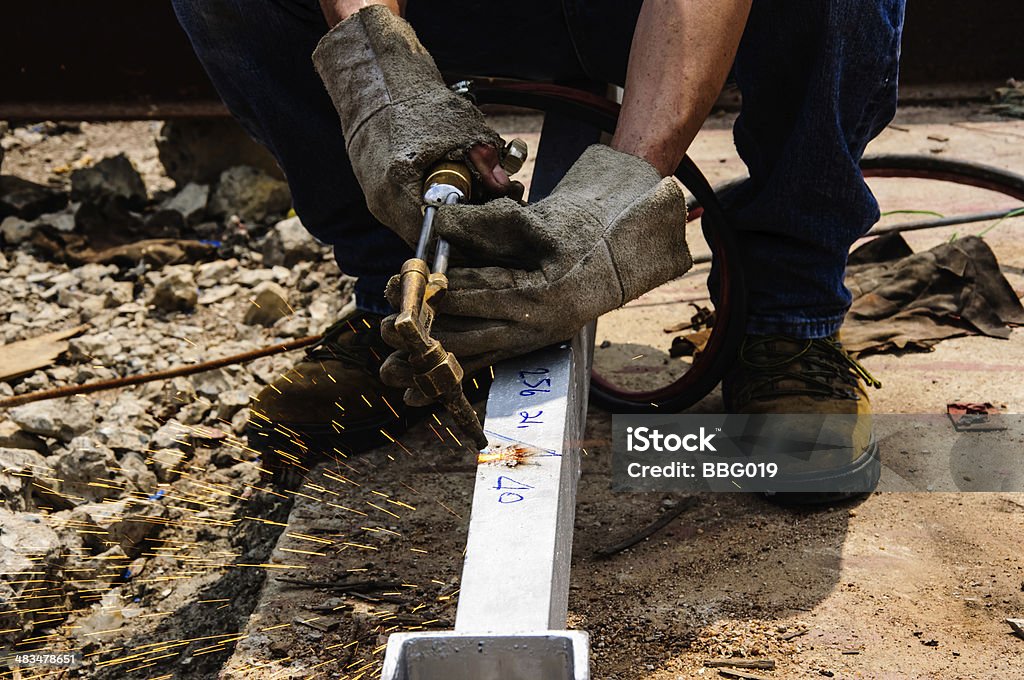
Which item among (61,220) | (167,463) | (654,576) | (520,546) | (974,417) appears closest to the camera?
(520,546)

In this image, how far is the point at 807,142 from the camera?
74.7 inches

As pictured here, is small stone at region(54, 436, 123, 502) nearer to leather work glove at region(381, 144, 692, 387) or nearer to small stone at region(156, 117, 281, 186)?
leather work glove at region(381, 144, 692, 387)

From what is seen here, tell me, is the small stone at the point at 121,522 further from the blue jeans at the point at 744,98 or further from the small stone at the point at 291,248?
the small stone at the point at 291,248

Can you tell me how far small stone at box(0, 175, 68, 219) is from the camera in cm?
405

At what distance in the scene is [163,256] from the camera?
3633 mm

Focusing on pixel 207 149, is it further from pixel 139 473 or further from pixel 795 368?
pixel 795 368

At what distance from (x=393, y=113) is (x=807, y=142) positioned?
2.64 ft

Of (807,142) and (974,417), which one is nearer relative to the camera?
(807,142)

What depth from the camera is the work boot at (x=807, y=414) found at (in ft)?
6.23

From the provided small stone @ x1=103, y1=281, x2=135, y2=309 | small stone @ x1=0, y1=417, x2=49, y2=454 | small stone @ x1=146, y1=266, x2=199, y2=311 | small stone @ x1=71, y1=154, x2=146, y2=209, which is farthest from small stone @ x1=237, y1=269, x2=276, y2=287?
small stone @ x1=0, y1=417, x2=49, y2=454

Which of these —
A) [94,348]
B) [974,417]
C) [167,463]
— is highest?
[94,348]

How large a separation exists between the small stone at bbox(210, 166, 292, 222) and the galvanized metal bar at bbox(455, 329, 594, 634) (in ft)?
8.57

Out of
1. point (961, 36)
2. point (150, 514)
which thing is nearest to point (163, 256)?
point (150, 514)

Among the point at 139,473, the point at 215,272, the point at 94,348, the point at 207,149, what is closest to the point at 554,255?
the point at 139,473
